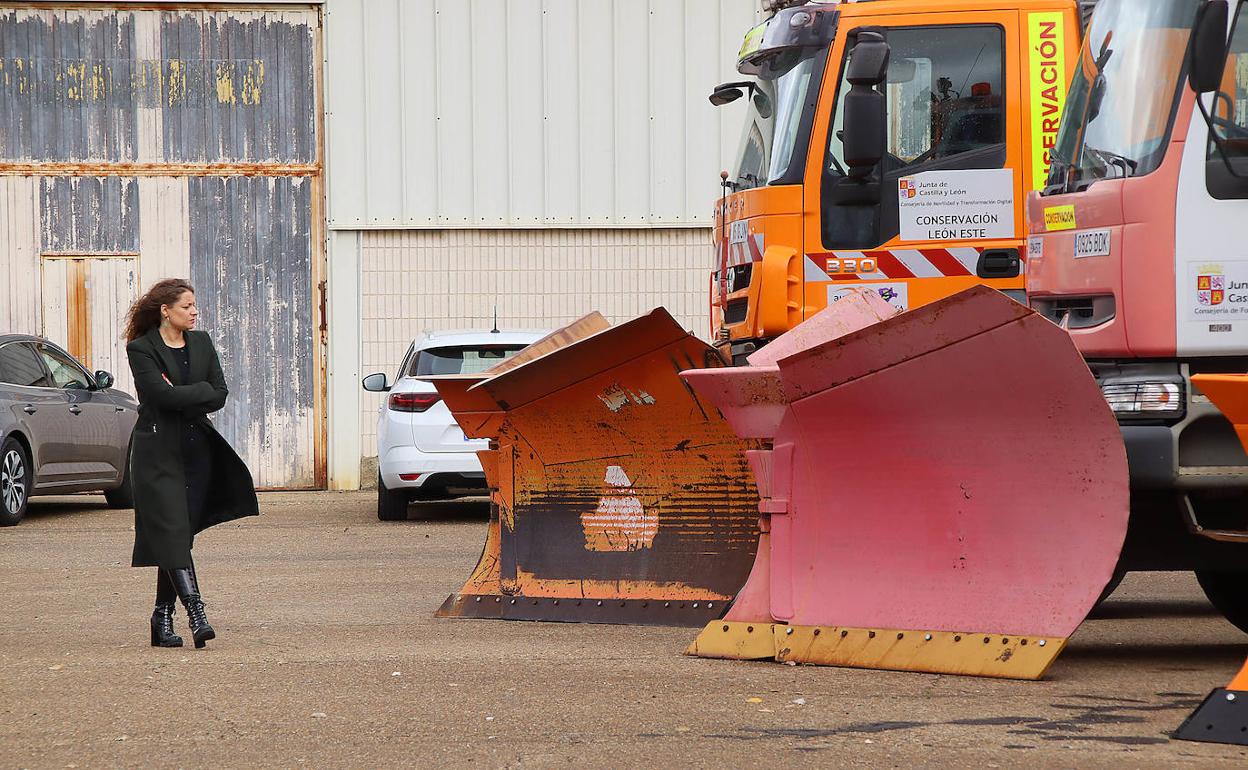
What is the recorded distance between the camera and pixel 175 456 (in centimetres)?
811

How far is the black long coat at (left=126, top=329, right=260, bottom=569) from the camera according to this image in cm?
795

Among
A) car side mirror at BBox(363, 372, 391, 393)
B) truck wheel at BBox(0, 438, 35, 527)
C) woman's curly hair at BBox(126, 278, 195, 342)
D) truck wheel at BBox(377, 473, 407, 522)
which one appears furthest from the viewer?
truck wheel at BBox(377, 473, 407, 522)

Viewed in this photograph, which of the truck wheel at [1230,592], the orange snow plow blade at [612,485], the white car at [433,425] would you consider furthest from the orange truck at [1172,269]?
the white car at [433,425]

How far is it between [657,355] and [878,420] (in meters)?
1.61

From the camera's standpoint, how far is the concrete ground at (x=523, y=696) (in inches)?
215

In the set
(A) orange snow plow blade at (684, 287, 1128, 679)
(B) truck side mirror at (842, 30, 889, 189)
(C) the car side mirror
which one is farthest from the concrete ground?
(C) the car side mirror

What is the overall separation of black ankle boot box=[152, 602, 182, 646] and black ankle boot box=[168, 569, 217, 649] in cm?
10

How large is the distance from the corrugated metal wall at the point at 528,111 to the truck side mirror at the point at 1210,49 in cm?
1388

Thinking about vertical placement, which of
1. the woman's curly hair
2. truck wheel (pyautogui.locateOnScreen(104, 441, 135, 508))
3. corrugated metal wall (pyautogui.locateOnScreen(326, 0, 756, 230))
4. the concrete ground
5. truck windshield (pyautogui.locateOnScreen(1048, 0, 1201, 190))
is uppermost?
corrugated metal wall (pyautogui.locateOnScreen(326, 0, 756, 230))

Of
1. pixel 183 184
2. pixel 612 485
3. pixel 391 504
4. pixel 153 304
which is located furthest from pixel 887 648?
pixel 183 184

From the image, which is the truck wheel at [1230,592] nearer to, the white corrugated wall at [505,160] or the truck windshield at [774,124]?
the truck windshield at [774,124]

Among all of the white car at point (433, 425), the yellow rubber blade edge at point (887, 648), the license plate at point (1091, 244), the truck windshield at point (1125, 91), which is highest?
the truck windshield at point (1125, 91)

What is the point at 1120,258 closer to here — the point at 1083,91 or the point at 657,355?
the point at 1083,91

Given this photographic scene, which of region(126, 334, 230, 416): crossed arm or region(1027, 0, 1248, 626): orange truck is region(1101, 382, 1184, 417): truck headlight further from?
region(126, 334, 230, 416): crossed arm
